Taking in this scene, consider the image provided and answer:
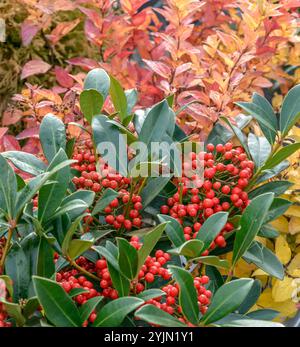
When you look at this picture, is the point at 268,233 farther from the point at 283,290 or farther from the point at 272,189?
the point at 283,290

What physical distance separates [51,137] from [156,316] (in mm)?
365

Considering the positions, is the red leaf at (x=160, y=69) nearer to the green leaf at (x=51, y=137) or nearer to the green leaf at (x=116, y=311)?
the green leaf at (x=51, y=137)

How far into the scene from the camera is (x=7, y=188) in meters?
0.84

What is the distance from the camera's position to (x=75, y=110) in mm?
1389

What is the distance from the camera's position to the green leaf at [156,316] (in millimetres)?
745

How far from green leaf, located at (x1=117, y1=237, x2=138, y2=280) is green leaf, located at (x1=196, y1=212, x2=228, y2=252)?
107mm

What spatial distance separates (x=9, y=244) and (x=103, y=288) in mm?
142

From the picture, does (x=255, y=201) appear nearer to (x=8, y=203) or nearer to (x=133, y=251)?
(x=133, y=251)

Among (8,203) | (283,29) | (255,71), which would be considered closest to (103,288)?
(8,203)

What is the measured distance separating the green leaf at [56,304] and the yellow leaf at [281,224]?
1.77ft

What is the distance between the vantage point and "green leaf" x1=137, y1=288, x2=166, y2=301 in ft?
2.62

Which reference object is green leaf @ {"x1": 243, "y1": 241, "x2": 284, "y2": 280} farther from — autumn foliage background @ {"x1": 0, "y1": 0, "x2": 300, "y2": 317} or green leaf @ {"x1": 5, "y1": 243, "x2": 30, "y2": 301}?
green leaf @ {"x1": 5, "y1": 243, "x2": 30, "y2": 301}

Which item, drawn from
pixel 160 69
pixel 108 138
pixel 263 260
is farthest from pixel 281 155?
pixel 160 69

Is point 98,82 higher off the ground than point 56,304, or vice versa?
point 98,82
